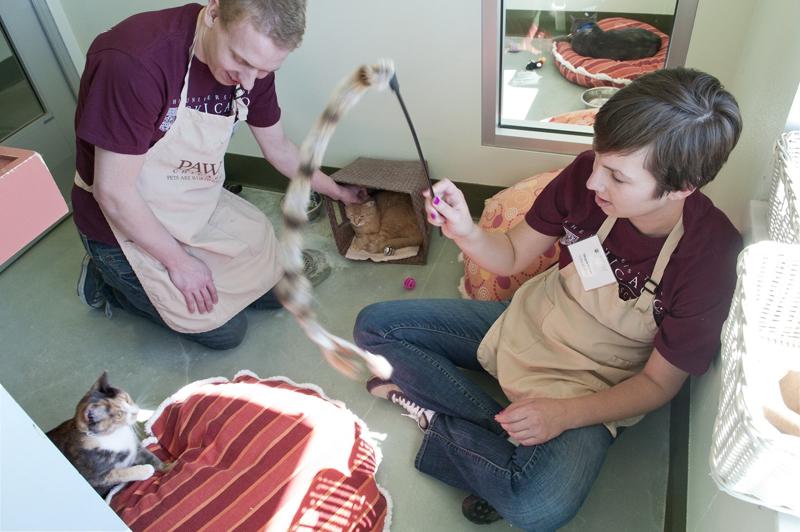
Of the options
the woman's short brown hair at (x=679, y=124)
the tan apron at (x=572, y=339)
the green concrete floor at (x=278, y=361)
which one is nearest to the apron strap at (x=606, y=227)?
the tan apron at (x=572, y=339)

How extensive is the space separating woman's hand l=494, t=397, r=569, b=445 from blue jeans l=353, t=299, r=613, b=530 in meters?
0.02

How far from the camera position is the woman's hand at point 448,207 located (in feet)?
3.82

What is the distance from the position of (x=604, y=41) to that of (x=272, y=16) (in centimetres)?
136

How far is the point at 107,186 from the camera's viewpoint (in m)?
1.40

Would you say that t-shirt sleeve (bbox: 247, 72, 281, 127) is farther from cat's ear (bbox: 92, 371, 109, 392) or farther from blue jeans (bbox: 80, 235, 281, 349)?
cat's ear (bbox: 92, 371, 109, 392)

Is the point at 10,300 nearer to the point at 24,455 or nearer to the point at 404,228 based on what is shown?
the point at 404,228

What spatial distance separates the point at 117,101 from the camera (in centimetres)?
130

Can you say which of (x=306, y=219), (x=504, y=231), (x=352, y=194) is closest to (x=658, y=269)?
(x=504, y=231)

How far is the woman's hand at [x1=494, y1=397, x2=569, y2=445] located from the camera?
1177mm

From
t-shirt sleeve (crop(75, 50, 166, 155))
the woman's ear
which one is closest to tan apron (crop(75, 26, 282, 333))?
t-shirt sleeve (crop(75, 50, 166, 155))

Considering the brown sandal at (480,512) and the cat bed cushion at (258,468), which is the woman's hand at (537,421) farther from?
the cat bed cushion at (258,468)

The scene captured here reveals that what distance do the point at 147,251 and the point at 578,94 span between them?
1.45 metres

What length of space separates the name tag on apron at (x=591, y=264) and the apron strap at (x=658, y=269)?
0.07 metres

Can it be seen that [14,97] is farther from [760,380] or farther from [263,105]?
[760,380]
